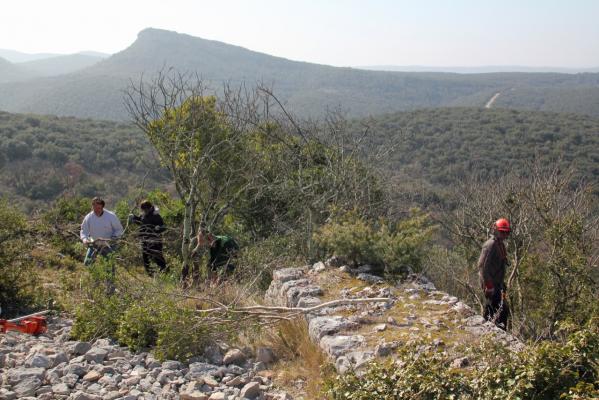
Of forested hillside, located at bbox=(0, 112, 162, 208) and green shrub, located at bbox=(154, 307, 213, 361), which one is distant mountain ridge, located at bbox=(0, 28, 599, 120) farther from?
green shrub, located at bbox=(154, 307, 213, 361)

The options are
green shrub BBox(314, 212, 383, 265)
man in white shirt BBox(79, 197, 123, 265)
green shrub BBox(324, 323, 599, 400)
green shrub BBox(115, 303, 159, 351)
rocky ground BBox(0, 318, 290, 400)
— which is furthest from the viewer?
man in white shirt BBox(79, 197, 123, 265)

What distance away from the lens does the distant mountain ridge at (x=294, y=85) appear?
8588 centimetres

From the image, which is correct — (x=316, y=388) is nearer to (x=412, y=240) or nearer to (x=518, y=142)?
(x=412, y=240)

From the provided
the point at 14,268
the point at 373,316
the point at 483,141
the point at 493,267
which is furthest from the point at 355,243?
the point at 483,141

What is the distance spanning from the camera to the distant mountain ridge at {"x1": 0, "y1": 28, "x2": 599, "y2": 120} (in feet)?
282

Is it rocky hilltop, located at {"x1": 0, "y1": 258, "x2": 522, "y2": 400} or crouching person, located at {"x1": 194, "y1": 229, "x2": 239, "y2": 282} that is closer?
rocky hilltop, located at {"x1": 0, "y1": 258, "x2": 522, "y2": 400}

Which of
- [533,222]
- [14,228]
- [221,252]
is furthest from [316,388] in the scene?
[533,222]

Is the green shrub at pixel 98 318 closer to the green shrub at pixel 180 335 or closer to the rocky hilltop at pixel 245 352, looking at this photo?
the rocky hilltop at pixel 245 352

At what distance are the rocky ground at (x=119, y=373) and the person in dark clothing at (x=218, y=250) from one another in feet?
8.25

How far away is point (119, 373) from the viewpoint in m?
3.94

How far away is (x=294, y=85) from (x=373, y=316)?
124m

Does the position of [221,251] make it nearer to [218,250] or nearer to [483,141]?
[218,250]

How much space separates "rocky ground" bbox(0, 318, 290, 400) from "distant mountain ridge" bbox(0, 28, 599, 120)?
6543 cm

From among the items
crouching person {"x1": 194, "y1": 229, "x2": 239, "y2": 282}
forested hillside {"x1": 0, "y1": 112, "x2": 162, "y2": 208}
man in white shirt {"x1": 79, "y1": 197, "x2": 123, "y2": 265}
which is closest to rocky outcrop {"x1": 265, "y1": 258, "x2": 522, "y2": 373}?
crouching person {"x1": 194, "y1": 229, "x2": 239, "y2": 282}
